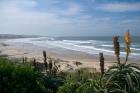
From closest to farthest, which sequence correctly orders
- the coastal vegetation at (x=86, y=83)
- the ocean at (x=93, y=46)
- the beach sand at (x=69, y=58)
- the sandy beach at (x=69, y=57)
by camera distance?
the coastal vegetation at (x=86, y=83) → the beach sand at (x=69, y=58) → the sandy beach at (x=69, y=57) → the ocean at (x=93, y=46)

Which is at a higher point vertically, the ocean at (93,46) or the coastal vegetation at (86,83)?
the coastal vegetation at (86,83)

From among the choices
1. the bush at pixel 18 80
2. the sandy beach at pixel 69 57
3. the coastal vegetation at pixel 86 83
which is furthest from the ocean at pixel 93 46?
the bush at pixel 18 80

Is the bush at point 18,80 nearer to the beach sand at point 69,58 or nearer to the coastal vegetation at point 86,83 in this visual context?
the coastal vegetation at point 86,83

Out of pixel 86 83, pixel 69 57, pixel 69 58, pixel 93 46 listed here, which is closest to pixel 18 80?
pixel 86 83

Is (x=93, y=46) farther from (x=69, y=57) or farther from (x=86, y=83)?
(x=86, y=83)

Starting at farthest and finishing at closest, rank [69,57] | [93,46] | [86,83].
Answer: [93,46]
[69,57]
[86,83]

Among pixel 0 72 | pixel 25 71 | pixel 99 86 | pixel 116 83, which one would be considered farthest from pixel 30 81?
pixel 116 83

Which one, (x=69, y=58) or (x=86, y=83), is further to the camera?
(x=69, y=58)

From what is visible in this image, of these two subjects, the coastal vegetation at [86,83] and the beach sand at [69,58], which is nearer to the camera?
the coastal vegetation at [86,83]

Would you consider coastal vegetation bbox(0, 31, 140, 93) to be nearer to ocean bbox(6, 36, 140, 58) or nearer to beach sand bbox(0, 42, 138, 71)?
beach sand bbox(0, 42, 138, 71)

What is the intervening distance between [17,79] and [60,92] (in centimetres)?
91

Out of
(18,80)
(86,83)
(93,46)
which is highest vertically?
(18,80)

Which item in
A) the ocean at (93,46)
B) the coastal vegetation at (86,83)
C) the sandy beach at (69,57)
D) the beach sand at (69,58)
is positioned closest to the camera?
the coastal vegetation at (86,83)

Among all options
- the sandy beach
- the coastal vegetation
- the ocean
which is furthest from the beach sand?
the coastal vegetation
